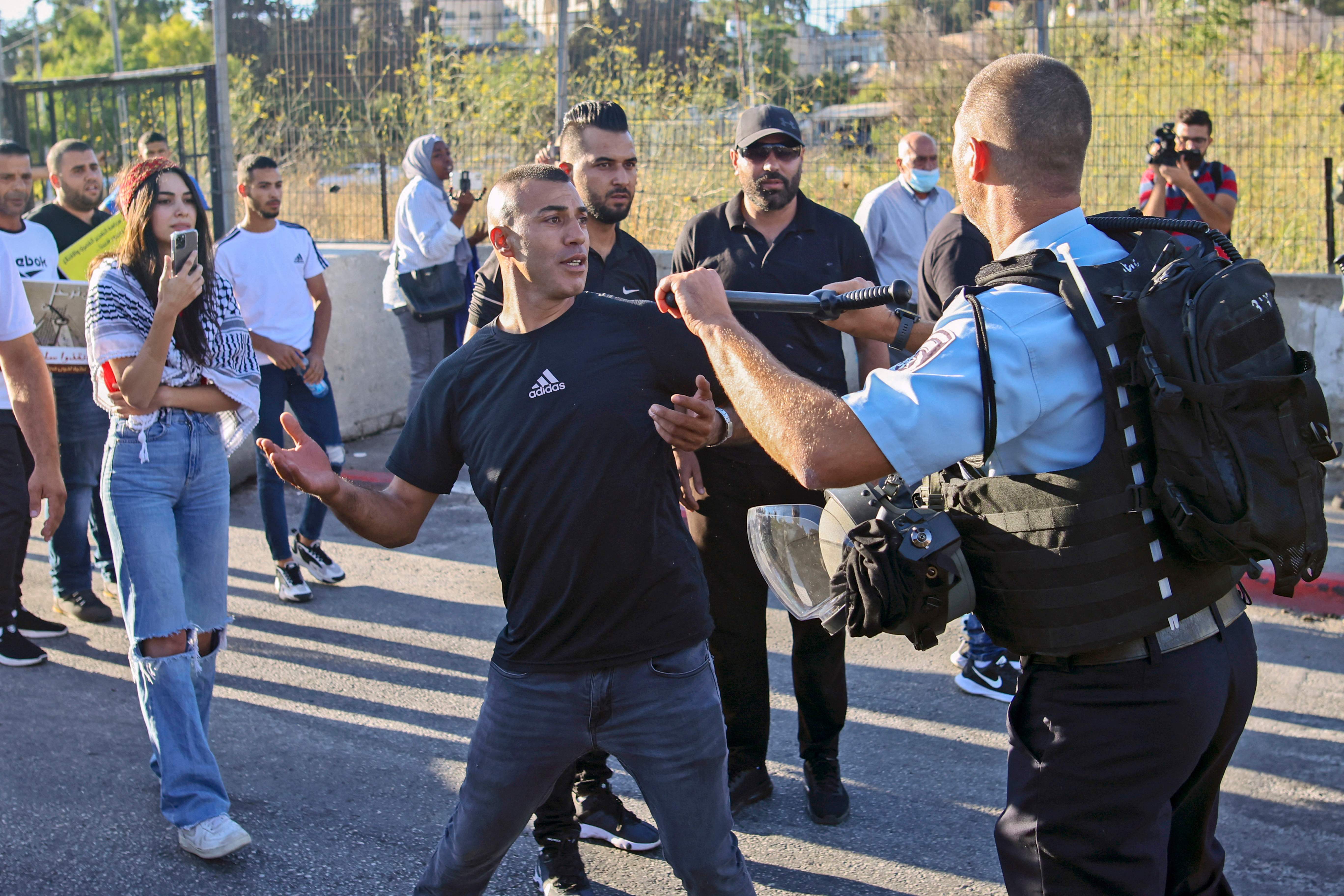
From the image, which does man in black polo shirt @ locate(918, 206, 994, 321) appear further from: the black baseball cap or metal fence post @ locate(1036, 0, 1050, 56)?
metal fence post @ locate(1036, 0, 1050, 56)

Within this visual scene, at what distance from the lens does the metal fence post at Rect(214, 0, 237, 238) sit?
8531 millimetres

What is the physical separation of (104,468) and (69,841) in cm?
115

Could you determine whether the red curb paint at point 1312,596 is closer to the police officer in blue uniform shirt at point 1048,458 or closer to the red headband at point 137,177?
the police officer in blue uniform shirt at point 1048,458

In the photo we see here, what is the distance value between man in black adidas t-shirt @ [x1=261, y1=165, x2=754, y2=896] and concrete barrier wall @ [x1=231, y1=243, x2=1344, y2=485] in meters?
5.39

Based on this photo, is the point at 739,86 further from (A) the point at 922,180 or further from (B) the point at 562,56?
(A) the point at 922,180

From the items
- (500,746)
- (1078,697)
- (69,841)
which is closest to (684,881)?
(500,746)

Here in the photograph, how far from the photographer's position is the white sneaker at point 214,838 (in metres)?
3.43

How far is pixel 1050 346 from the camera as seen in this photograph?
2.10 metres

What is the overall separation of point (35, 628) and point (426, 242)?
316 centimetres

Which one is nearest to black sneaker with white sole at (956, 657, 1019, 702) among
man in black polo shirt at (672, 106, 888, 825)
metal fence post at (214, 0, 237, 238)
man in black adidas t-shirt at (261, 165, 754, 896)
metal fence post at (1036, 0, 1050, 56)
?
man in black polo shirt at (672, 106, 888, 825)

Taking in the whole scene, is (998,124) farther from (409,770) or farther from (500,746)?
(409,770)

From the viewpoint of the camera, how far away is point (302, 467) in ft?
8.84

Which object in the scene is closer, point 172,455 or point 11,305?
point 172,455

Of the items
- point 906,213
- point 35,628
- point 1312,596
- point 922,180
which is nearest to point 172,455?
point 35,628
